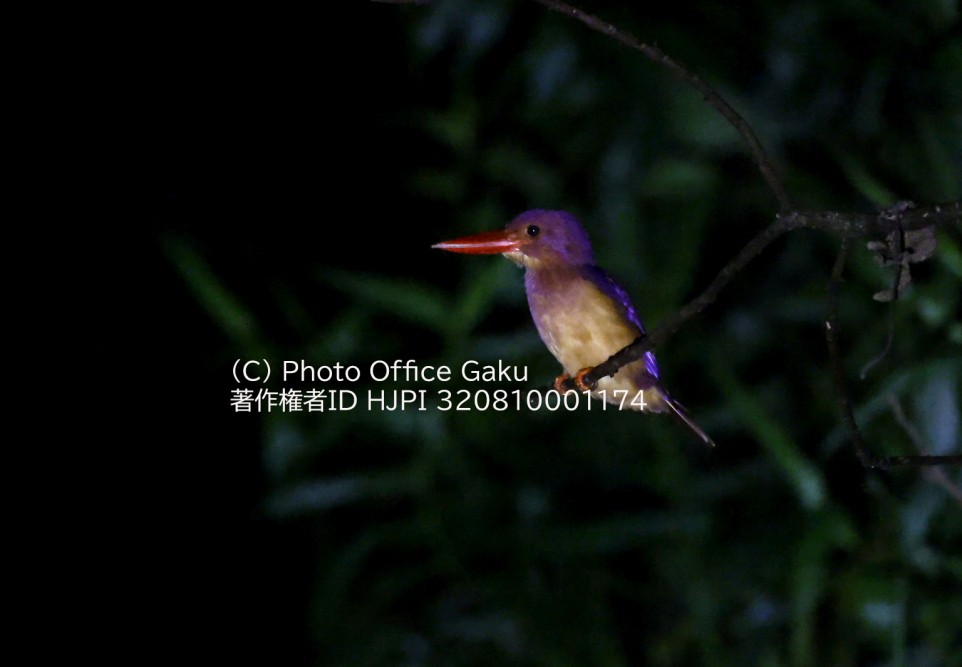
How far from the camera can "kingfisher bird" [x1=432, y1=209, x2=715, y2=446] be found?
133cm

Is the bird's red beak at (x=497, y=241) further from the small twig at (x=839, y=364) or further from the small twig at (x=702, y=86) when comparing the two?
the small twig at (x=839, y=364)

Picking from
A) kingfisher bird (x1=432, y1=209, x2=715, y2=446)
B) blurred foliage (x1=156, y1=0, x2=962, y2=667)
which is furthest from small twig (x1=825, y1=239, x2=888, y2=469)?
blurred foliage (x1=156, y1=0, x2=962, y2=667)

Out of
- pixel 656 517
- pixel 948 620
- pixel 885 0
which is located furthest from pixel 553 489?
pixel 885 0

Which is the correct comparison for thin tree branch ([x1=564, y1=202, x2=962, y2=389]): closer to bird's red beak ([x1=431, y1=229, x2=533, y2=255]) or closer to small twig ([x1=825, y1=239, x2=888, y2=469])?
small twig ([x1=825, y1=239, x2=888, y2=469])

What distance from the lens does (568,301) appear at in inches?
53.4

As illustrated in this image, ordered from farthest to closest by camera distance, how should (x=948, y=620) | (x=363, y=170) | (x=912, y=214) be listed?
(x=363, y=170) → (x=948, y=620) → (x=912, y=214)

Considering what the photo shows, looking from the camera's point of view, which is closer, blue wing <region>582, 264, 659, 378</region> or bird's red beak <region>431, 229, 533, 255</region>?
bird's red beak <region>431, 229, 533, 255</region>

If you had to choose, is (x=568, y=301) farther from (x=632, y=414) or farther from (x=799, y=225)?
(x=632, y=414)

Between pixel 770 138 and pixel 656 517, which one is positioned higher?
pixel 770 138

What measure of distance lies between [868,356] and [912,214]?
3025 mm

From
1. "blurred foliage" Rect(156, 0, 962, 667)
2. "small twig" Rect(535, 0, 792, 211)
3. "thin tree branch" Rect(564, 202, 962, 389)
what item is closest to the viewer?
"thin tree branch" Rect(564, 202, 962, 389)

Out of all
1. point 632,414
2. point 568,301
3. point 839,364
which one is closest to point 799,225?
point 839,364

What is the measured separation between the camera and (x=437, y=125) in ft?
13.3

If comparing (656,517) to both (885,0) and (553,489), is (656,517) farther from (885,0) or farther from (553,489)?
(885,0)
